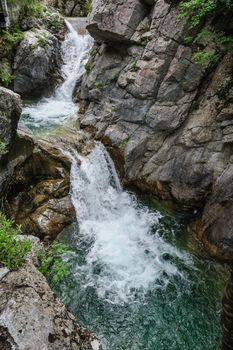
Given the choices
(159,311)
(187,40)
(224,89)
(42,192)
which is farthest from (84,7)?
(159,311)

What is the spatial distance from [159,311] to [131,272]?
1.36 meters

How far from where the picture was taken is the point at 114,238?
9547mm

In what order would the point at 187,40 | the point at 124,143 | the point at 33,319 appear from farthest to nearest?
the point at 124,143 → the point at 187,40 → the point at 33,319

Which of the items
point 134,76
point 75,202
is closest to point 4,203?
point 75,202

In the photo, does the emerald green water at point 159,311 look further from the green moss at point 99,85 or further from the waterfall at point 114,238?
the green moss at point 99,85

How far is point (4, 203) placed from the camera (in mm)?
8641

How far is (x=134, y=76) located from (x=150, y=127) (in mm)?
2176

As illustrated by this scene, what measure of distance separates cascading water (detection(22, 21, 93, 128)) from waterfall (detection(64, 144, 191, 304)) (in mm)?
3323

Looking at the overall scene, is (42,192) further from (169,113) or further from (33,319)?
(33,319)

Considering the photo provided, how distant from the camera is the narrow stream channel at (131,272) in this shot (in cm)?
687

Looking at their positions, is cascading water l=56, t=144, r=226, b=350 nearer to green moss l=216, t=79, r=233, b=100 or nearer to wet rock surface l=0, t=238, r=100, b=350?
wet rock surface l=0, t=238, r=100, b=350

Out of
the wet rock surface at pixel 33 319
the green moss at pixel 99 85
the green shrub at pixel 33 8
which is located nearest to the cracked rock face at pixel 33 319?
the wet rock surface at pixel 33 319

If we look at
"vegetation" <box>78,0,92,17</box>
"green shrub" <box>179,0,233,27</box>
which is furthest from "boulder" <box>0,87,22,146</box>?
"vegetation" <box>78,0,92,17</box>

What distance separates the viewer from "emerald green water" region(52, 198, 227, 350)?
665cm
